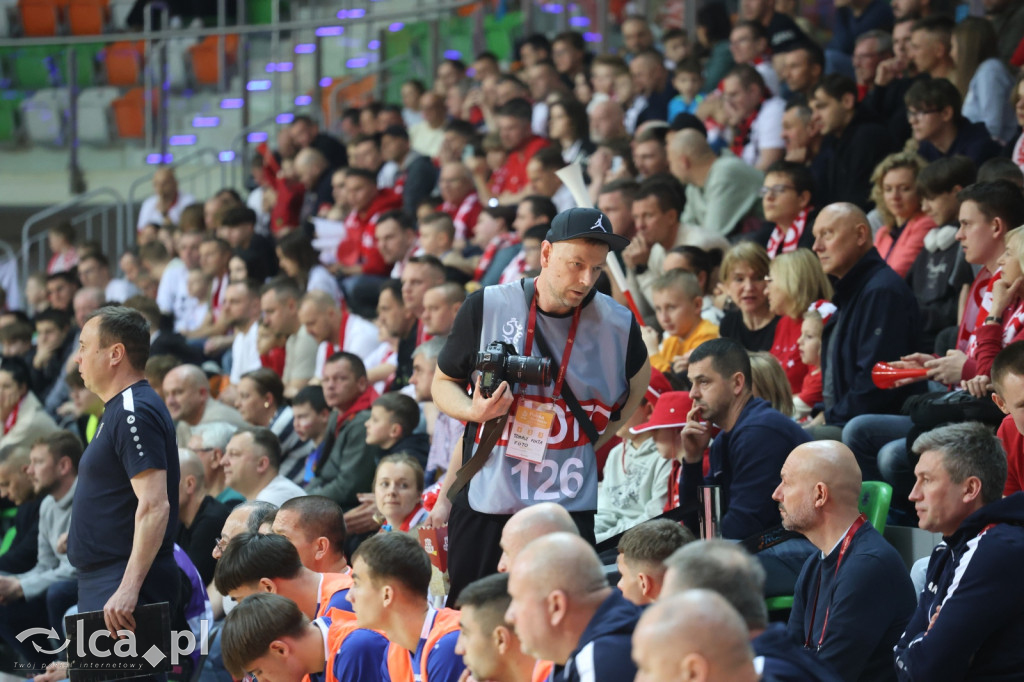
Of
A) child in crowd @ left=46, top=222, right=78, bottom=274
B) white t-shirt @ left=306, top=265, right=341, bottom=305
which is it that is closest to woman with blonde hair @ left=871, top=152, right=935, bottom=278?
white t-shirt @ left=306, top=265, right=341, bottom=305

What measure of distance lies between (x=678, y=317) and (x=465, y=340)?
8.04 ft

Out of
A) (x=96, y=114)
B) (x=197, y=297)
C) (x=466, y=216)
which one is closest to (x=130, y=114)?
(x=96, y=114)

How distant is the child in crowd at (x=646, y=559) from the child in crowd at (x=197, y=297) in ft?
24.7

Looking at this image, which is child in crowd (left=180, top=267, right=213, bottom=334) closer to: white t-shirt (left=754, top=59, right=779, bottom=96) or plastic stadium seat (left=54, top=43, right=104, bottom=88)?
white t-shirt (left=754, top=59, right=779, bottom=96)

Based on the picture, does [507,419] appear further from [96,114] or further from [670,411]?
[96,114]

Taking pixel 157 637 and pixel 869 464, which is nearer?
pixel 157 637

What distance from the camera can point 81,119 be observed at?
49.6 ft

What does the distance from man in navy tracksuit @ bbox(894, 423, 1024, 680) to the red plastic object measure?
1572mm

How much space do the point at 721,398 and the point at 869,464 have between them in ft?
3.27

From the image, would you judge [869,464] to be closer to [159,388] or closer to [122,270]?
[159,388]

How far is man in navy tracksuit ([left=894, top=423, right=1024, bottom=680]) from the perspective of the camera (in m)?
3.69

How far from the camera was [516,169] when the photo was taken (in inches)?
415

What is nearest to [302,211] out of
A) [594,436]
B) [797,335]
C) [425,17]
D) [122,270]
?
[122,270]

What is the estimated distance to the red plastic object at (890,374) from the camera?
555cm
